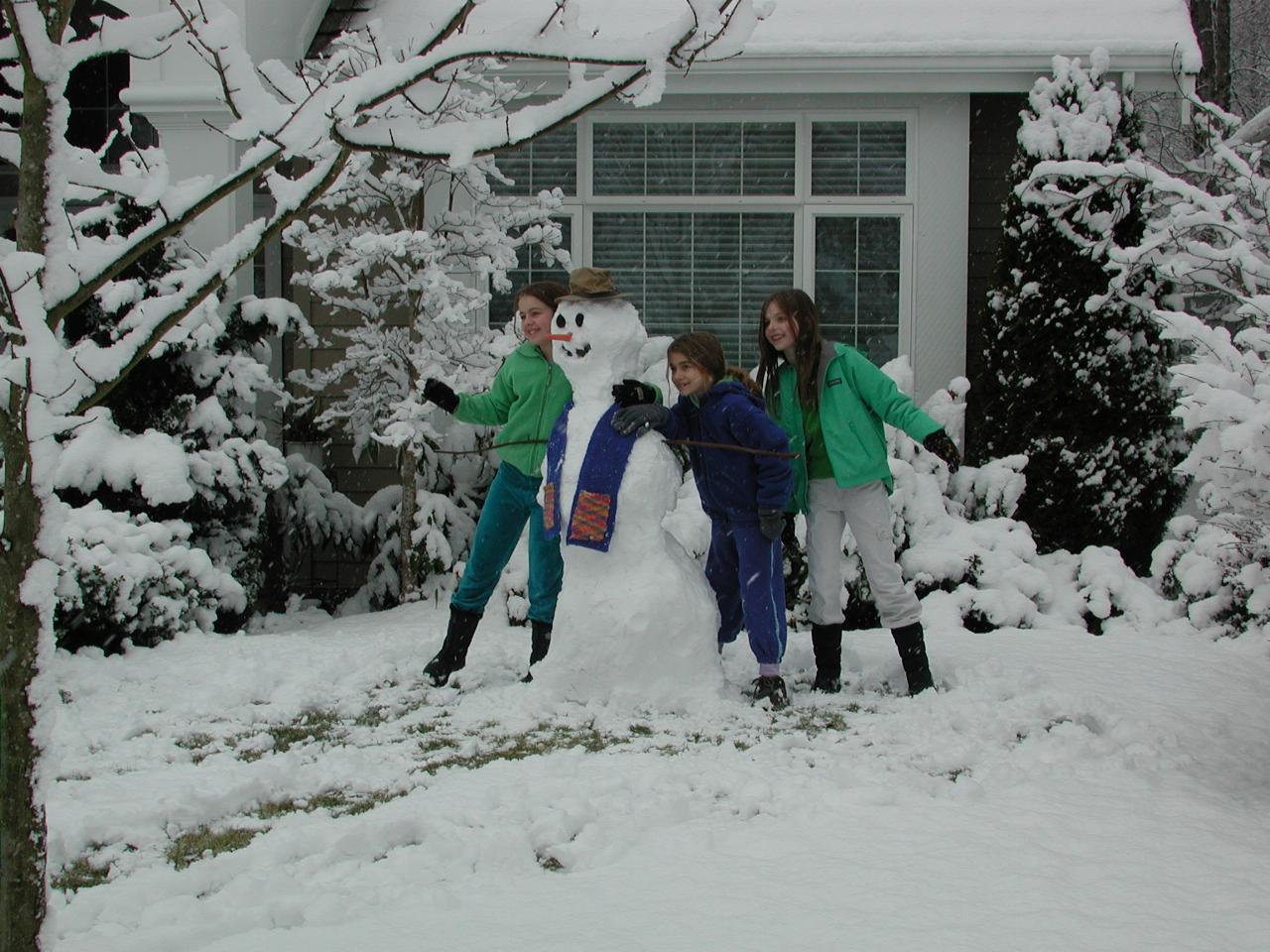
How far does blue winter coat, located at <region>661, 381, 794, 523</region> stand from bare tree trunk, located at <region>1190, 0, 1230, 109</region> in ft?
35.5

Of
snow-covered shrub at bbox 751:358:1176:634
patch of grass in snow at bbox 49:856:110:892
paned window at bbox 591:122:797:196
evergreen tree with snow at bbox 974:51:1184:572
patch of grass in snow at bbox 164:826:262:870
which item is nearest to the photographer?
patch of grass in snow at bbox 49:856:110:892

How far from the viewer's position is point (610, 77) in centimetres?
225

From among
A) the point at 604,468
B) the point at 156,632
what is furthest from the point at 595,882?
the point at 156,632

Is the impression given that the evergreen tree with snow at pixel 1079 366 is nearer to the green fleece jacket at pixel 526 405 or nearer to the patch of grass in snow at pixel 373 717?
the green fleece jacket at pixel 526 405

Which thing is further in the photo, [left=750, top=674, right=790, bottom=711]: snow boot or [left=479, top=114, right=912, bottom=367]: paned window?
[left=479, top=114, right=912, bottom=367]: paned window

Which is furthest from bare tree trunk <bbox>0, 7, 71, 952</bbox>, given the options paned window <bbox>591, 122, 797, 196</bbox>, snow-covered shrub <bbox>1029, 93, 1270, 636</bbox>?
paned window <bbox>591, 122, 797, 196</bbox>

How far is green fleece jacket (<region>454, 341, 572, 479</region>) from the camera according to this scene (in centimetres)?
515

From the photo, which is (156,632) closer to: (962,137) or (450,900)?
(450,900)

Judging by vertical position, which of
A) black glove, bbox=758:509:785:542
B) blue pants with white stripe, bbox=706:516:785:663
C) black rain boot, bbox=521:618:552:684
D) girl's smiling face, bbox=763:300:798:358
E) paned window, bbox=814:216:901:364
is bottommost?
black rain boot, bbox=521:618:552:684

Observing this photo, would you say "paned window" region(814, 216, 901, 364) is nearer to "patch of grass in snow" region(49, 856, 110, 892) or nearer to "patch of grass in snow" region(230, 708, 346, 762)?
"patch of grass in snow" region(230, 708, 346, 762)

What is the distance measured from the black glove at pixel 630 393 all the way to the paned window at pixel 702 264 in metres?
4.26

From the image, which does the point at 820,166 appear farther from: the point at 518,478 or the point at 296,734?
the point at 296,734

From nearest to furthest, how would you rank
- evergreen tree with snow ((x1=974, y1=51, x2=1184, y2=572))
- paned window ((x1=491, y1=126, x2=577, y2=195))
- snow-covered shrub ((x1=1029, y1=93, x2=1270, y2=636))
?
1. snow-covered shrub ((x1=1029, y1=93, x2=1270, y2=636))
2. evergreen tree with snow ((x1=974, y1=51, x2=1184, y2=572))
3. paned window ((x1=491, y1=126, x2=577, y2=195))

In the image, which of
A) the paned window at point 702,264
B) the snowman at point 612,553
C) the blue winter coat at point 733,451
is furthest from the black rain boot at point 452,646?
the paned window at point 702,264
